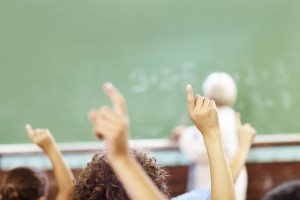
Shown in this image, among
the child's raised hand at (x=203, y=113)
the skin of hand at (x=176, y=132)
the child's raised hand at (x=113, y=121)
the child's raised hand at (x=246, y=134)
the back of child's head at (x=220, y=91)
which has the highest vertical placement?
the back of child's head at (x=220, y=91)

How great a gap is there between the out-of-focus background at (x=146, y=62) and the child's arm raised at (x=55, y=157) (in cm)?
155

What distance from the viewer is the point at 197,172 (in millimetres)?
3268

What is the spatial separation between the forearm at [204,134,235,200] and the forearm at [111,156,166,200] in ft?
0.84

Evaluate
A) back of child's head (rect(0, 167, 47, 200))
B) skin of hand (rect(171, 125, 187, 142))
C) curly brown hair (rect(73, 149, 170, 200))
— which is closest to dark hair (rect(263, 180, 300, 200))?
curly brown hair (rect(73, 149, 170, 200))

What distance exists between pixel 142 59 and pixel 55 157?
173 centimetres

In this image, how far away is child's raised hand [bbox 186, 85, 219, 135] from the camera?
122cm

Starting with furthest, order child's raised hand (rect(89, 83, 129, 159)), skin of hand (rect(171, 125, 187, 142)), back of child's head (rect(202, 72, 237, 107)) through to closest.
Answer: skin of hand (rect(171, 125, 187, 142))
back of child's head (rect(202, 72, 237, 107))
child's raised hand (rect(89, 83, 129, 159))

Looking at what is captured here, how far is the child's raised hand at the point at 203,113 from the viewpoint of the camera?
4.00ft

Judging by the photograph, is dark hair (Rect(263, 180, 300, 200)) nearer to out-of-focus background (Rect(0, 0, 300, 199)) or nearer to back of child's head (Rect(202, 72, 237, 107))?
back of child's head (Rect(202, 72, 237, 107))

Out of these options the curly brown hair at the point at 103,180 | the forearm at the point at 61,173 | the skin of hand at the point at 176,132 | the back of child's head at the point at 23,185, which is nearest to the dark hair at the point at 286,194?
the curly brown hair at the point at 103,180

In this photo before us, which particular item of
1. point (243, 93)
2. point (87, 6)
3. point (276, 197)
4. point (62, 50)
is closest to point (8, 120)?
point (62, 50)

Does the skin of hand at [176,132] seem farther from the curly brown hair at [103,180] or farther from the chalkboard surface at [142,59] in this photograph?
the curly brown hair at [103,180]

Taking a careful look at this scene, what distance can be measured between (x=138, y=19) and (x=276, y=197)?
221cm

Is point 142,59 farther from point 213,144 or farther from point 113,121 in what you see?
point 113,121
